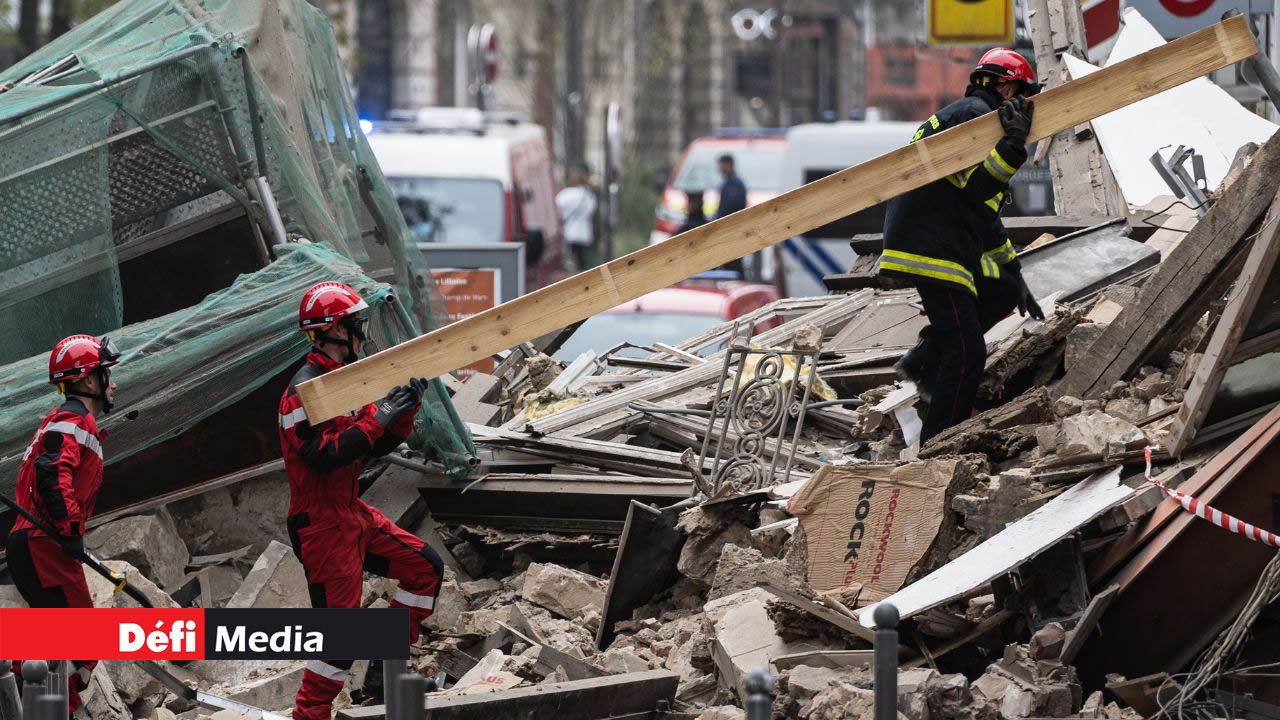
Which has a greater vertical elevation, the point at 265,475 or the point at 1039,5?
the point at 1039,5

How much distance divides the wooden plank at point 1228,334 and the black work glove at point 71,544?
4.04m

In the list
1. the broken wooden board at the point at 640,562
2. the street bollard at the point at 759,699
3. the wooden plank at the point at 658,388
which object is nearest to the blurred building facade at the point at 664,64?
the wooden plank at the point at 658,388

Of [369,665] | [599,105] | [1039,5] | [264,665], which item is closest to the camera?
[369,665]

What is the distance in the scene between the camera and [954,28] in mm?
11688

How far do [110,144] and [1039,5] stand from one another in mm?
6339

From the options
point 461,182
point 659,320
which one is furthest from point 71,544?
point 461,182

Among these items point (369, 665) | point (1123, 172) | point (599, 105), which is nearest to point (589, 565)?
point (369, 665)

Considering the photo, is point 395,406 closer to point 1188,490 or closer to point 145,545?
point 145,545

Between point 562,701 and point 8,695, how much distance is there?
5.79 ft

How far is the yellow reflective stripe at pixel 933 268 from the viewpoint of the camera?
24.3 feet

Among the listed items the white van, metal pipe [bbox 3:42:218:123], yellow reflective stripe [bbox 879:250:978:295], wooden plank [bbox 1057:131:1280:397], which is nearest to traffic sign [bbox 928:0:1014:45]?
wooden plank [bbox 1057:131:1280:397]

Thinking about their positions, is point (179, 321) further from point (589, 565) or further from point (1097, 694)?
point (1097, 694)

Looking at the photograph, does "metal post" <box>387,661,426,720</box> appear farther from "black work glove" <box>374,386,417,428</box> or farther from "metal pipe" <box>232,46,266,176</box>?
"metal pipe" <box>232,46,266,176</box>

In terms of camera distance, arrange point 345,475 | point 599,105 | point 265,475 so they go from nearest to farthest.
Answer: point 345,475, point 265,475, point 599,105
